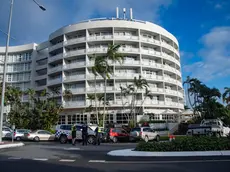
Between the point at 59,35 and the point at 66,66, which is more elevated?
the point at 59,35

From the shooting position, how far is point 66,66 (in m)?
45.2

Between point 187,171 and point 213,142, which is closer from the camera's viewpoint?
point 187,171

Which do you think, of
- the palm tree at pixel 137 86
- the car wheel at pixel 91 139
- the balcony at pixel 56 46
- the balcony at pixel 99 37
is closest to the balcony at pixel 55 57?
the balcony at pixel 56 46

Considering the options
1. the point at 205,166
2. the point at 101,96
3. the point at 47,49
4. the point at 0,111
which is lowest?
the point at 205,166

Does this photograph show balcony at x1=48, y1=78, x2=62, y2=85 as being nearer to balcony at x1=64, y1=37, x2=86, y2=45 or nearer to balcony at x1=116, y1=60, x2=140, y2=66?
balcony at x1=64, y1=37, x2=86, y2=45

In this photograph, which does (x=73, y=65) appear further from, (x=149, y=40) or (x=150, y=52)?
(x=149, y=40)

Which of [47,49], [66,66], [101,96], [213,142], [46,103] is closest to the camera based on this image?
[213,142]

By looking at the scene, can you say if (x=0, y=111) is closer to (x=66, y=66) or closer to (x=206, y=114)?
(x=66, y=66)

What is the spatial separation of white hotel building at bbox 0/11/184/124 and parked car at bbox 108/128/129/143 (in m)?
17.7

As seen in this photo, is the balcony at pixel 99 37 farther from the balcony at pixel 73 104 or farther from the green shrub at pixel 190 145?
the green shrub at pixel 190 145

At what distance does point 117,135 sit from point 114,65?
2191 centimetres

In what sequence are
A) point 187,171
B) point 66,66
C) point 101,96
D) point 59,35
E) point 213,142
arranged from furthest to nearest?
1. point 59,35
2. point 66,66
3. point 101,96
4. point 213,142
5. point 187,171

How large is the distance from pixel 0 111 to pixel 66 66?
28207 mm

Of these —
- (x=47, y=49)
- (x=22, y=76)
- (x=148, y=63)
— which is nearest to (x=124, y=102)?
(x=148, y=63)
